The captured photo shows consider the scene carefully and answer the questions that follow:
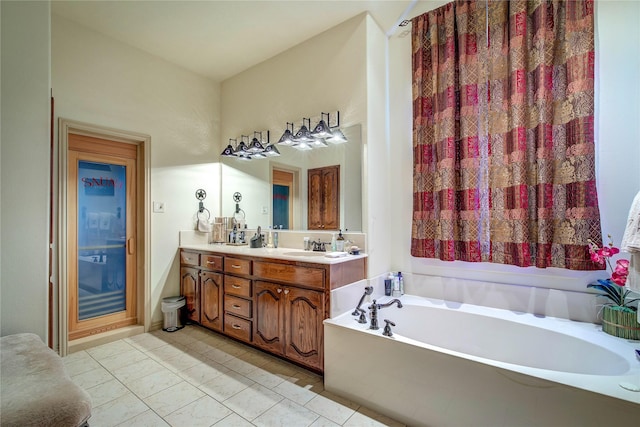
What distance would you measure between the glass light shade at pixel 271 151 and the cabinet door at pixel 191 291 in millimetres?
1526

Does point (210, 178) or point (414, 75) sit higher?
point (414, 75)

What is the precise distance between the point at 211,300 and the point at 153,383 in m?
A: 0.93

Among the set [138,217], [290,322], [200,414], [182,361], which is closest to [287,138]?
[290,322]

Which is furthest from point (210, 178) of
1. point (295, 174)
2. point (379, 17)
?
point (379, 17)

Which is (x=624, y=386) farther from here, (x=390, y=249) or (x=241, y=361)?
(x=241, y=361)

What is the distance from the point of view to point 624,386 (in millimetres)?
1264

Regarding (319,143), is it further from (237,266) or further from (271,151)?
(237,266)

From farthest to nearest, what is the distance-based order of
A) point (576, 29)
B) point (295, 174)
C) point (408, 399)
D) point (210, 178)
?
1. point (210, 178)
2. point (295, 174)
3. point (576, 29)
4. point (408, 399)

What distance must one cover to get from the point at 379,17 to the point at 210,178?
8.64ft

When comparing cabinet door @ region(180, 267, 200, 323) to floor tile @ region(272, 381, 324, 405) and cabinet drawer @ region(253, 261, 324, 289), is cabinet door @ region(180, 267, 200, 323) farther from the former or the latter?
floor tile @ region(272, 381, 324, 405)

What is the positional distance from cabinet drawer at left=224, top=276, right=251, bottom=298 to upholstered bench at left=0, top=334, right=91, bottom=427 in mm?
1471

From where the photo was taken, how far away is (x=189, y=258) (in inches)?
131

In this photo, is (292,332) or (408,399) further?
(292,332)

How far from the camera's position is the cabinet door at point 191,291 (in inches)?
126
